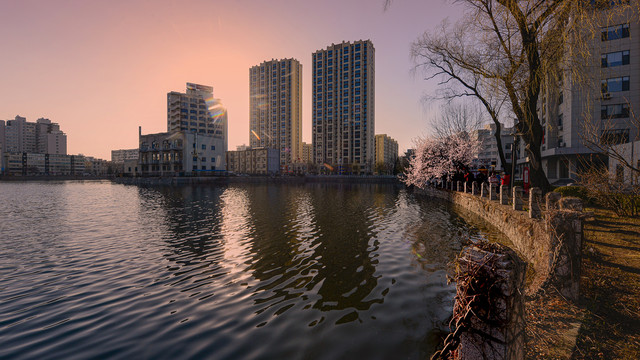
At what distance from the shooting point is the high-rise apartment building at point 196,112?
108250 mm

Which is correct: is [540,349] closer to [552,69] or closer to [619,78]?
[552,69]

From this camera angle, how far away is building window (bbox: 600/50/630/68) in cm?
3251

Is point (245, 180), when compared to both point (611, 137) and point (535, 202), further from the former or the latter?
point (535, 202)

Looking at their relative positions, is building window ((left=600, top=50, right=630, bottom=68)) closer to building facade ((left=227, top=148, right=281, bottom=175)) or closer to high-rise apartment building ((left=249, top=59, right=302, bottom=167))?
building facade ((left=227, top=148, right=281, bottom=175))

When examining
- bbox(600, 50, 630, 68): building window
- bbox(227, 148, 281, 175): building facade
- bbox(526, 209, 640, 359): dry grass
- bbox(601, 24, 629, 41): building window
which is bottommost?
bbox(526, 209, 640, 359): dry grass

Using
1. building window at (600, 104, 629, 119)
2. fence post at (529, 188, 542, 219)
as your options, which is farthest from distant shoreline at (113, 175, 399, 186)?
fence post at (529, 188, 542, 219)

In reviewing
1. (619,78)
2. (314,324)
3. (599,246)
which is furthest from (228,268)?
(619,78)

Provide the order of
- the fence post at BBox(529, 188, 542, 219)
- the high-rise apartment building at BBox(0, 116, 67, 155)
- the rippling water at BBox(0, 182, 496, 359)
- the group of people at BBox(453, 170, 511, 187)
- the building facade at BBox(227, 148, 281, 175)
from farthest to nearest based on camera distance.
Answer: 1. the high-rise apartment building at BBox(0, 116, 67, 155)
2. the building facade at BBox(227, 148, 281, 175)
3. the group of people at BBox(453, 170, 511, 187)
4. the fence post at BBox(529, 188, 542, 219)
5. the rippling water at BBox(0, 182, 496, 359)

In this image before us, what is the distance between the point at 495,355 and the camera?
6.81 ft

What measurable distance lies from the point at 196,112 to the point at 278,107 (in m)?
45.3

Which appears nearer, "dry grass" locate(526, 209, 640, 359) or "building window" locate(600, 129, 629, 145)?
"dry grass" locate(526, 209, 640, 359)

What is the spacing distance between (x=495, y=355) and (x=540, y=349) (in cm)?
237

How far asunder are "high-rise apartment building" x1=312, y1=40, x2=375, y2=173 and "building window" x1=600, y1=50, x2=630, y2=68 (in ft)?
312

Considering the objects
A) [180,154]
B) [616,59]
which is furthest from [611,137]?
[180,154]
